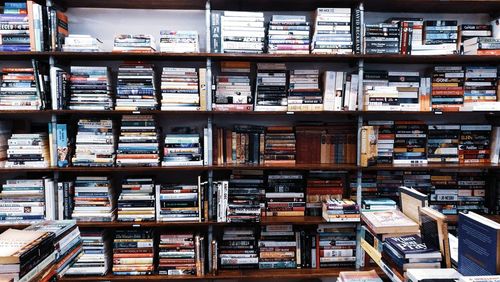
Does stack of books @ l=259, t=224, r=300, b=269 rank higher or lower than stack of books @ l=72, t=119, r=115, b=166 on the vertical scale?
lower

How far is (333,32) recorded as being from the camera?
271 cm

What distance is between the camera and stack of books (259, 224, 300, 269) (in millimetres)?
2828

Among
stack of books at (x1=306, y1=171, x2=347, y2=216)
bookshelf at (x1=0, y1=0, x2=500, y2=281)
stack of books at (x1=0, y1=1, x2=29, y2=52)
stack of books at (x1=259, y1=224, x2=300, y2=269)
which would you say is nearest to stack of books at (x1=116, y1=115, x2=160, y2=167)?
bookshelf at (x1=0, y1=0, x2=500, y2=281)

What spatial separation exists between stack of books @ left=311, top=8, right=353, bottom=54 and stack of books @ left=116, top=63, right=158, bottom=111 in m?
1.29

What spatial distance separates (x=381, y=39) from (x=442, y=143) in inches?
39.6

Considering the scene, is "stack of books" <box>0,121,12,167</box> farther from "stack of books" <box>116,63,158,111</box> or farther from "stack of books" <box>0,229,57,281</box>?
"stack of books" <box>0,229,57,281</box>

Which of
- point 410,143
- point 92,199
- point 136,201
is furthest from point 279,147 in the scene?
point 92,199

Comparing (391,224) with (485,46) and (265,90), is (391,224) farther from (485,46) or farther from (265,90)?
(485,46)

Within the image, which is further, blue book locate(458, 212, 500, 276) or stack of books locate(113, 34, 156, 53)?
stack of books locate(113, 34, 156, 53)

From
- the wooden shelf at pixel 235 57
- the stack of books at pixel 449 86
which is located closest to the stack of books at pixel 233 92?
the wooden shelf at pixel 235 57

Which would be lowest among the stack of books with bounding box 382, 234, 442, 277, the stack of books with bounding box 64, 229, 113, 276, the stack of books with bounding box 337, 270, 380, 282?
the stack of books with bounding box 64, 229, 113, 276

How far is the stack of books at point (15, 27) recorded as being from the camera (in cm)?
256

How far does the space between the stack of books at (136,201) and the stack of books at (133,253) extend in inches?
5.2

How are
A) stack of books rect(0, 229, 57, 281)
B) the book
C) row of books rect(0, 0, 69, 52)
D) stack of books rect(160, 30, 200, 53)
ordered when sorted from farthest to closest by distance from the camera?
stack of books rect(160, 30, 200, 53) → row of books rect(0, 0, 69, 52) → the book → stack of books rect(0, 229, 57, 281)
